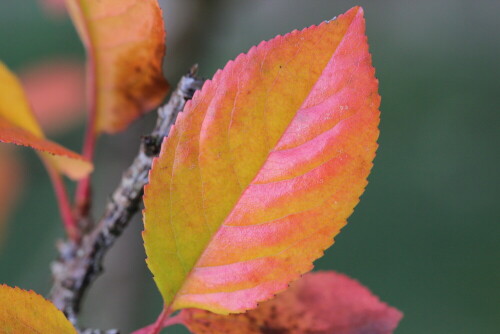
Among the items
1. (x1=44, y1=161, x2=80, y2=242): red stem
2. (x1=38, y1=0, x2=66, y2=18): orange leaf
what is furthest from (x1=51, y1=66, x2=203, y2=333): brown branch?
(x1=38, y1=0, x2=66, y2=18): orange leaf

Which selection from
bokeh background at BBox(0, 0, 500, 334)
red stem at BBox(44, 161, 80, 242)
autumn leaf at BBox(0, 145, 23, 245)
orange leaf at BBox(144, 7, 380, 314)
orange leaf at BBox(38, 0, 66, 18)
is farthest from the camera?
bokeh background at BBox(0, 0, 500, 334)

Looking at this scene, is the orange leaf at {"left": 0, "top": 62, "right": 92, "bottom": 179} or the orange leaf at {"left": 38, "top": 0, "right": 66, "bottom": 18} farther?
the orange leaf at {"left": 38, "top": 0, "right": 66, "bottom": 18}

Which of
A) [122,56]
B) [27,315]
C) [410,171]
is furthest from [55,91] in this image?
[410,171]

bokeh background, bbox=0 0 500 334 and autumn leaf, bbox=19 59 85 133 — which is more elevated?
bokeh background, bbox=0 0 500 334

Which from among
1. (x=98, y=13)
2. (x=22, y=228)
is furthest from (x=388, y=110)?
(x=98, y=13)

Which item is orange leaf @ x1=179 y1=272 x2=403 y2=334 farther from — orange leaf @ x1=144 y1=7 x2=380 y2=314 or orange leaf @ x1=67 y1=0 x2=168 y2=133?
orange leaf @ x1=67 y1=0 x2=168 y2=133

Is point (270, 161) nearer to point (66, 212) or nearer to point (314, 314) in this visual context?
point (314, 314)
